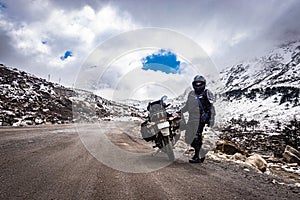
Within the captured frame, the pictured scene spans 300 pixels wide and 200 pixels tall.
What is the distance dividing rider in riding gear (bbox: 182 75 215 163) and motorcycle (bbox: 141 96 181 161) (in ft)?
1.70

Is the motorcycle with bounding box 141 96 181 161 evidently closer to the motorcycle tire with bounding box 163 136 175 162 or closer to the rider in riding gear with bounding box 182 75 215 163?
the motorcycle tire with bounding box 163 136 175 162

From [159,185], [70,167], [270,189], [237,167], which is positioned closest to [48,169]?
[70,167]

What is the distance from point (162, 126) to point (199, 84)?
5.40 ft

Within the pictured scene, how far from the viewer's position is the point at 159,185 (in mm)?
4215

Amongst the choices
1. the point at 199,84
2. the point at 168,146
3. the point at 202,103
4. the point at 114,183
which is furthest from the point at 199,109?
the point at 114,183

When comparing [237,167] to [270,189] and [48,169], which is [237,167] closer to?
[270,189]

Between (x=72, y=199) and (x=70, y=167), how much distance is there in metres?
2.10

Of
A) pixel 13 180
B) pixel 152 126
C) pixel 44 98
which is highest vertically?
pixel 44 98

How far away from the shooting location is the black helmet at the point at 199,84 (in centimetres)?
680

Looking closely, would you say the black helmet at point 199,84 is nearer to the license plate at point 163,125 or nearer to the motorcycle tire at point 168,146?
the license plate at point 163,125

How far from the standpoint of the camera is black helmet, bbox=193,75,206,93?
680 cm

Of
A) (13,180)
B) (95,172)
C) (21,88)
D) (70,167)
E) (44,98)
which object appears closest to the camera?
(13,180)

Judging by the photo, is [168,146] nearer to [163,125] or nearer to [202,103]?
[163,125]

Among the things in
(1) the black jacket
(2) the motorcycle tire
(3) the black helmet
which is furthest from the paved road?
(3) the black helmet
